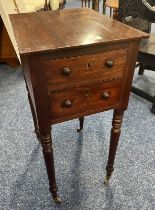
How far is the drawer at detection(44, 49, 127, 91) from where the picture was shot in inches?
28.9

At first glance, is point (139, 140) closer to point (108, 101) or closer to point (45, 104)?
point (108, 101)

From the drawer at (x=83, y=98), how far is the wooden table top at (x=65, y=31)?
17 cm

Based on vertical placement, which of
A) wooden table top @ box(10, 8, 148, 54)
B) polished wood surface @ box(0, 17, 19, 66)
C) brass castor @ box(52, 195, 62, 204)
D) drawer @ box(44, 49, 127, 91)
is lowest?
brass castor @ box(52, 195, 62, 204)

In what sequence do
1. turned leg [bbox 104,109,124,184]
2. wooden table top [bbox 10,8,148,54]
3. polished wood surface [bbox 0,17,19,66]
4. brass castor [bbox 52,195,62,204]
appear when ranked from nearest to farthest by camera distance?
wooden table top [bbox 10,8,148,54]
turned leg [bbox 104,109,124,184]
brass castor [bbox 52,195,62,204]
polished wood surface [bbox 0,17,19,66]

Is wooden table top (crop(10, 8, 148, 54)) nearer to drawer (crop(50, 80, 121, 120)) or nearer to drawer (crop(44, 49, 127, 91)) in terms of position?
drawer (crop(44, 49, 127, 91))

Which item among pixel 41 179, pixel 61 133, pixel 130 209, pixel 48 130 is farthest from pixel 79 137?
pixel 48 130

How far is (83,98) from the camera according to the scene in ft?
2.77

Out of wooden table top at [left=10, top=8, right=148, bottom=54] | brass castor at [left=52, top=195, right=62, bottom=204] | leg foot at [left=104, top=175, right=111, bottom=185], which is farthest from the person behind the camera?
leg foot at [left=104, top=175, right=111, bottom=185]

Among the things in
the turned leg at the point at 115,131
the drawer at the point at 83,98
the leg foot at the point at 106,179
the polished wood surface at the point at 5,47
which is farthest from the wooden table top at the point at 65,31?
the polished wood surface at the point at 5,47

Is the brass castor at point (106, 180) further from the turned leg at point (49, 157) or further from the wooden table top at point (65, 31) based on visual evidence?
the wooden table top at point (65, 31)

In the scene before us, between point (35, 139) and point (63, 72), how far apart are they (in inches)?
34.4

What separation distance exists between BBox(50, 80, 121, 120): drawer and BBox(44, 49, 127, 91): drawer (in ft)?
0.10

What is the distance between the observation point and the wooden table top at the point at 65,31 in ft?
2.35

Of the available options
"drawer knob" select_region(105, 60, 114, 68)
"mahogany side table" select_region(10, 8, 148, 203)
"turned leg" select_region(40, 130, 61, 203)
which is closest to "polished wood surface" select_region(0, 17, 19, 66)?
"mahogany side table" select_region(10, 8, 148, 203)
